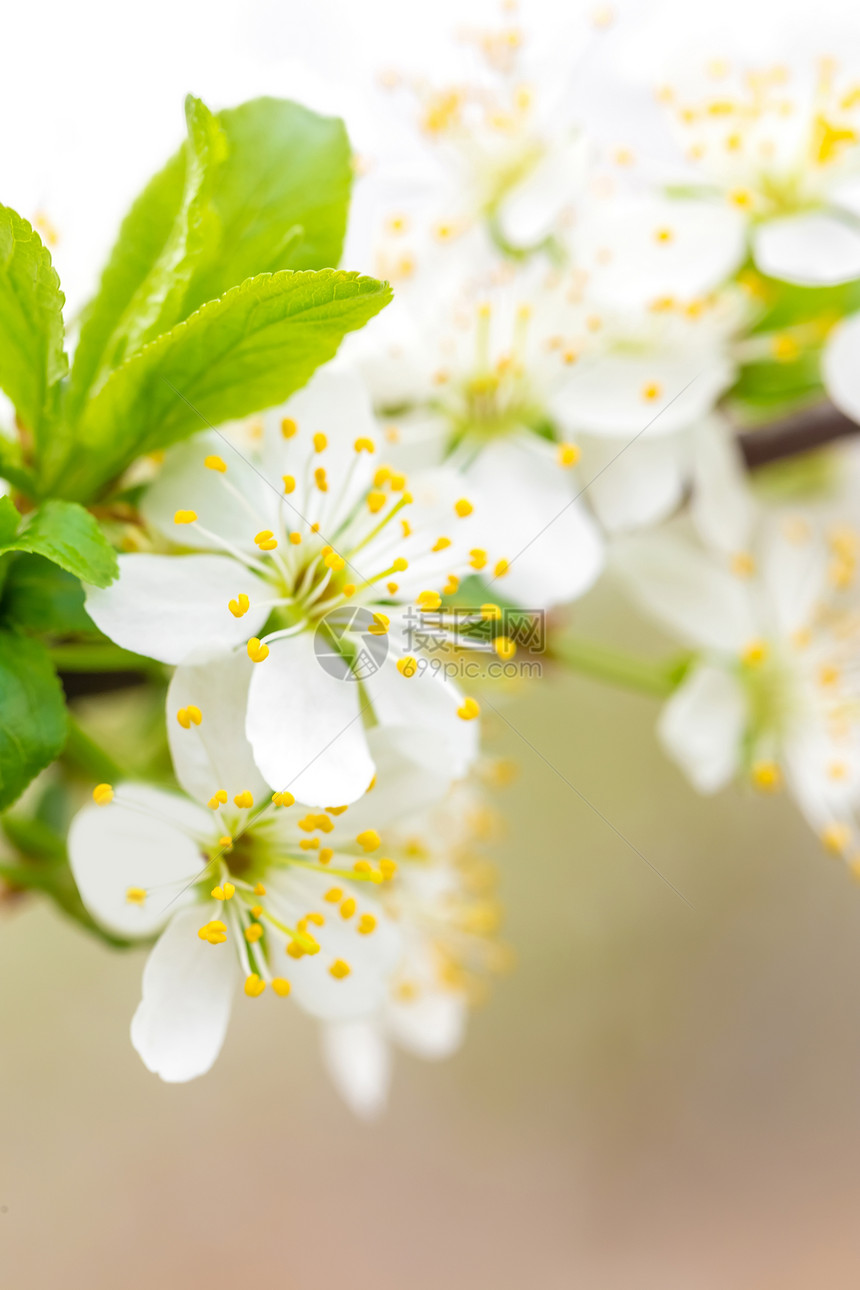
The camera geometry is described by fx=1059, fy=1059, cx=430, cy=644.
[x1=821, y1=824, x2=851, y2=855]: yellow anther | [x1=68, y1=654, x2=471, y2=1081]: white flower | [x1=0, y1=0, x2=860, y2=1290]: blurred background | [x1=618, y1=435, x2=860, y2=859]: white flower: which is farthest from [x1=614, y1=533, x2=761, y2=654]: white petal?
[x1=0, y1=0, x2=860, y2=1290]: blurred background

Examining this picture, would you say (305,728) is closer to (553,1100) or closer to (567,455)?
(567,455)

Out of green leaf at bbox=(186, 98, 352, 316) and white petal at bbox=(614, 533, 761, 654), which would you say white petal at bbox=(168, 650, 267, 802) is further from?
white petal at bbox=(614, 533, 761, 654)

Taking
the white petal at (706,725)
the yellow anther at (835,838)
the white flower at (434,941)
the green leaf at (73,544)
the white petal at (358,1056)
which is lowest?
the white petal at (358,1056)

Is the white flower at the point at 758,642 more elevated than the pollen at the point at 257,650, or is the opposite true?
the pollen at the point at 257,650

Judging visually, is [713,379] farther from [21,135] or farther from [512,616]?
[21,135]

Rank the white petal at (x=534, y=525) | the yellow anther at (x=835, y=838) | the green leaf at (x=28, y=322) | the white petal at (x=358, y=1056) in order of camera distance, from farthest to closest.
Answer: the white petal at (x=358, y=1056) → the yellow anther at (x=835, y=838) → the white petal at (x=534, y=525) → the green leaf at (x=28, y=322)

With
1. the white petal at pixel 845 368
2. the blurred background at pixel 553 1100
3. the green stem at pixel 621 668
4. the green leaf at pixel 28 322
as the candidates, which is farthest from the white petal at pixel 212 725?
the blurred background at pixel 553 1100

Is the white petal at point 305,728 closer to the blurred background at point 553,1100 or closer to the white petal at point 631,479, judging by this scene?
the white petal at point 631,479
